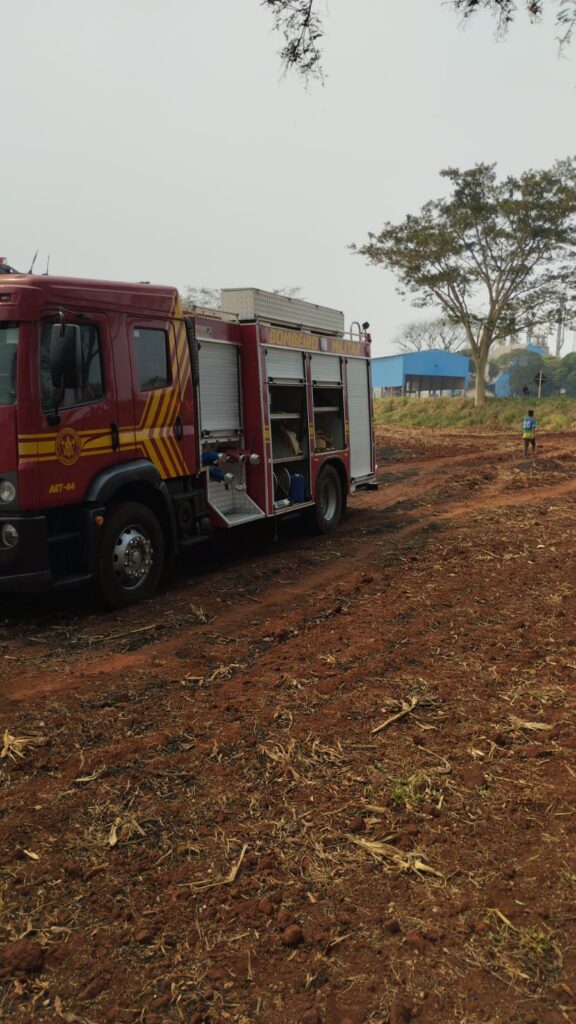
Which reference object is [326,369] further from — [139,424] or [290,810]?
[290,810]

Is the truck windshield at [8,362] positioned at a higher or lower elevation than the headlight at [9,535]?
higher

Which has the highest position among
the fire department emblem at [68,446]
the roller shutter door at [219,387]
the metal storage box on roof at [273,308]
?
the metal storage box on roof at [273,308]

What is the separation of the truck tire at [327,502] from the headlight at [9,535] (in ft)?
17.8

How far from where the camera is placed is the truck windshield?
5988 mm

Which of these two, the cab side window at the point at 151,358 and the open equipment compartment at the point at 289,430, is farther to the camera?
the open equipment compartment at the point at 289,430

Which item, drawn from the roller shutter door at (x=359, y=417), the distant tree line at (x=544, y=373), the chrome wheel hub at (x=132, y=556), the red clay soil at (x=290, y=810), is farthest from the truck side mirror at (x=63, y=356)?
the distant tree line at (x=544, y=373)

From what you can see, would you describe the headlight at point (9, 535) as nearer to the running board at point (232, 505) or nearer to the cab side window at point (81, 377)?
the cab side window at point (81, 377)

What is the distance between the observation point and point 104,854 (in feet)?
10.3

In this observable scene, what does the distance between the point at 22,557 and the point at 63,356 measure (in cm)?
168

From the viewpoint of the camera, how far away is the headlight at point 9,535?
236 inches

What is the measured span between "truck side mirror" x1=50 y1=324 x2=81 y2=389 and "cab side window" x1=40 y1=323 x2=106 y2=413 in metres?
0.05

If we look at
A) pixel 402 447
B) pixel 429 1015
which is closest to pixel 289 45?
pixel 429 1015

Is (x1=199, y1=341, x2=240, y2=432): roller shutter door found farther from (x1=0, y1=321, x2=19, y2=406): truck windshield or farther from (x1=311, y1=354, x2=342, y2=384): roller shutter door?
(x1=0, y1=321, x2=19, y2=406): truck windshield

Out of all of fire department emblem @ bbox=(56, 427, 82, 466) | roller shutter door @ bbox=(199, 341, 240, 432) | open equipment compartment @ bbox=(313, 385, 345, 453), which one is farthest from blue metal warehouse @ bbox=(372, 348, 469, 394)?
fire department emblem @ bbox=(56, 427, 82, 466)
